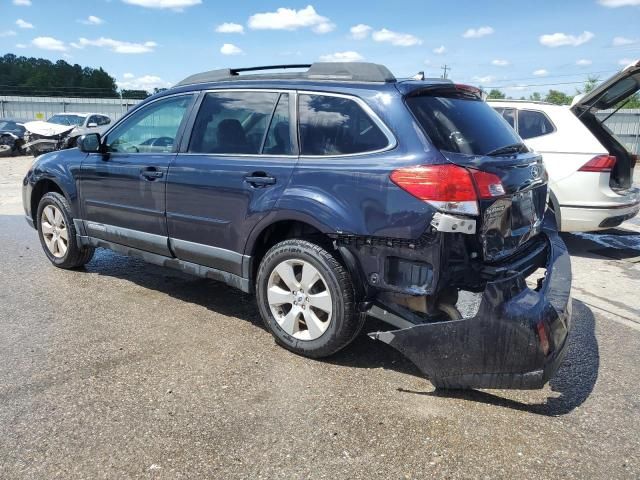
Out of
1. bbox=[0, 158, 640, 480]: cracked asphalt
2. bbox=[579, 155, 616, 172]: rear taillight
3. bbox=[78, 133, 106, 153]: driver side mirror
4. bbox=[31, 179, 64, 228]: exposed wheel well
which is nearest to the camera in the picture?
bbox=[0, 158, 640, 480]: cracked asphalt

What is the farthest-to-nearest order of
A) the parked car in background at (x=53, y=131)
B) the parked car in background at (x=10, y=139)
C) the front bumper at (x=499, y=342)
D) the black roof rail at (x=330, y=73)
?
the parked car in background at (x=10, y=139) → the parked car in background at (x=53, y=131) → the black roof rail at (x=330, y=73) → the front bumper at (x=499, y=342)

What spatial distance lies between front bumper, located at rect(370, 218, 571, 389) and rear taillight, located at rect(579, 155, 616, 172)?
381 centimetres

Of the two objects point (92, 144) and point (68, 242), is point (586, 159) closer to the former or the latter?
point (92, 144)

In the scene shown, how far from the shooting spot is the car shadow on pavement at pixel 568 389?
3.09 m

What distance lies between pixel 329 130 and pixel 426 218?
94cm

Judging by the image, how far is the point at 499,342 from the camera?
282 cm

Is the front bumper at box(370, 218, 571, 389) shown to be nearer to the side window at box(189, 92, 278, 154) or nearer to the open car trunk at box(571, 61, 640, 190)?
the side window at box(189, 92, 278, 154)

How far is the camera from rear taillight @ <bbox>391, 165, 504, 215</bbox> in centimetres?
294

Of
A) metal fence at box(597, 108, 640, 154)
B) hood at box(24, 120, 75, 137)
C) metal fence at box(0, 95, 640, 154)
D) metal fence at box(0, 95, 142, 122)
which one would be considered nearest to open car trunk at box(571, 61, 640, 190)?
metal fence at box(597, 108, 640, 154)

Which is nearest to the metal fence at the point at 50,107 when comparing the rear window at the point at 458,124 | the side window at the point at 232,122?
the side window at the point at 232,122

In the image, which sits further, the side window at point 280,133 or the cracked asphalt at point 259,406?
the side window at point 280,133

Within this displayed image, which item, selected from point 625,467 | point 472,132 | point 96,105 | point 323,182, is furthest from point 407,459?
point 96,105

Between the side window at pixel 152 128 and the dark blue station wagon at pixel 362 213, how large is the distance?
0.9 inches

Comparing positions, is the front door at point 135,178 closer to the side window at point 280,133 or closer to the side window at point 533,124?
the side window at point 280,133
